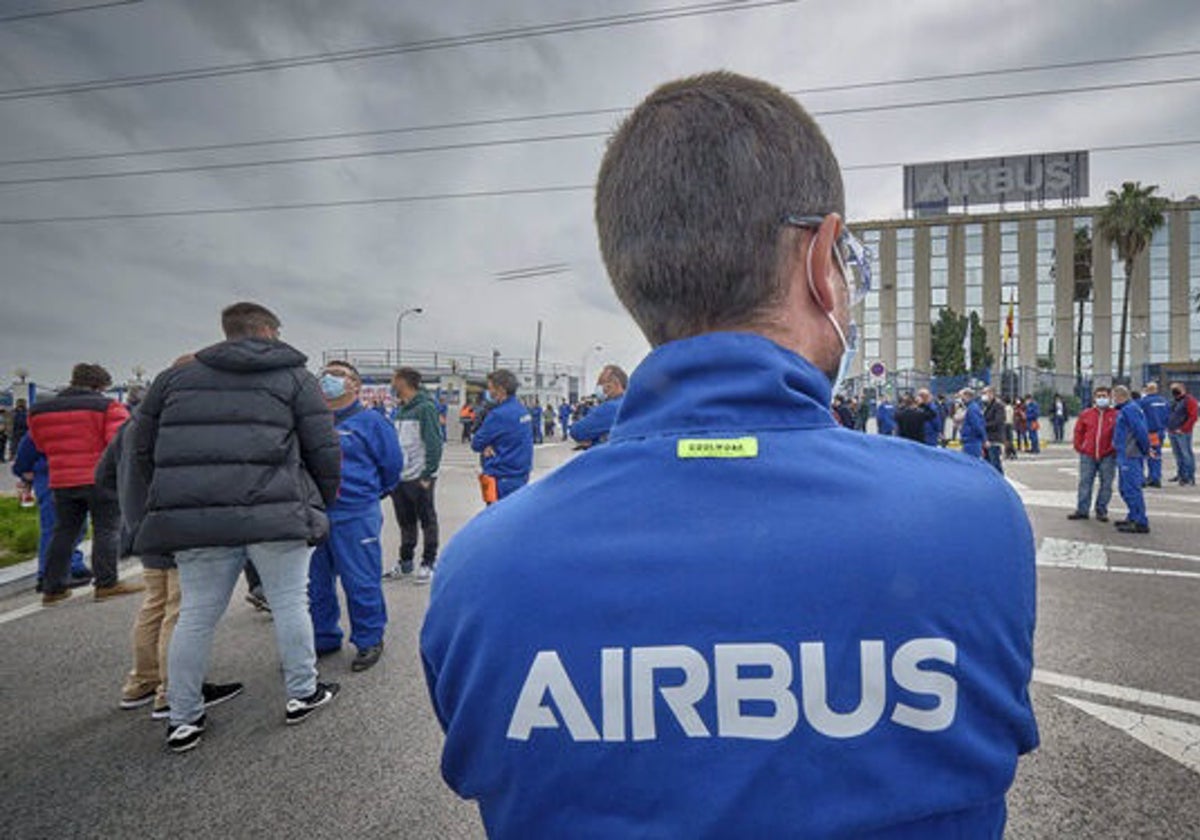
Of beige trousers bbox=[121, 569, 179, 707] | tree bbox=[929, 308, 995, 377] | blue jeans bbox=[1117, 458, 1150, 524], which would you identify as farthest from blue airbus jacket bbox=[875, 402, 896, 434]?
tree bbox=[929, 308, 995, 377]

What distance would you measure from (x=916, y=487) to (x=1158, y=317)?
6652 cm

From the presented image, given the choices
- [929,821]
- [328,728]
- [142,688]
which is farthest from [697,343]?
[142,688]

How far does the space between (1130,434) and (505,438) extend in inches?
316

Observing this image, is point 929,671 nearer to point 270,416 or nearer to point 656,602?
point 656,602

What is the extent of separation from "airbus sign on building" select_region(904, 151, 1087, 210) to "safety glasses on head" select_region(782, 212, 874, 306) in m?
63.1

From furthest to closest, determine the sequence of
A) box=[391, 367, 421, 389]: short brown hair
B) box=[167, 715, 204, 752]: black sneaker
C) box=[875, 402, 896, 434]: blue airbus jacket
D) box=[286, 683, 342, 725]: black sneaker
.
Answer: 1. box=[875, 402, 896, 434]: blue airbus jacket
2. box=[391, 367, 421, 389]: short brown hair
3. box=[286, 683, 342, 725]: black sneaker
4. box=[167, 715, 204, 752]: black sneaker

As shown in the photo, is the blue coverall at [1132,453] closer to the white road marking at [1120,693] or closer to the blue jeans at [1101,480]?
the blue jeans at [1101,480]

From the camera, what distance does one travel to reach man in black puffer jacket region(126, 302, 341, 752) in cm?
289

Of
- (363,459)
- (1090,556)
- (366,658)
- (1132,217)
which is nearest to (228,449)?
(363,459)

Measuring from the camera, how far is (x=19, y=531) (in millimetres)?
7527

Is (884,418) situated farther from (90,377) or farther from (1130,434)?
(90,377)

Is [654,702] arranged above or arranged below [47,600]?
above

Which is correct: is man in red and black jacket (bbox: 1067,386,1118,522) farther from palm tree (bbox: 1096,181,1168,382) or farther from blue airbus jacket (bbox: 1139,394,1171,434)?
palm tree (bbox: 1096,181,1168,382)

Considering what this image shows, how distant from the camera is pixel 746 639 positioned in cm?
72
